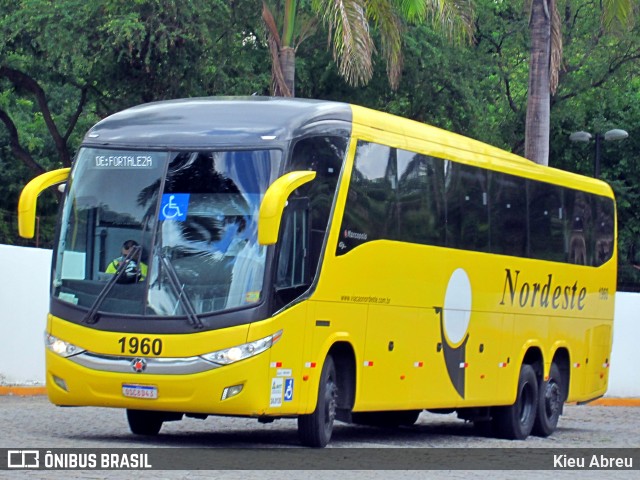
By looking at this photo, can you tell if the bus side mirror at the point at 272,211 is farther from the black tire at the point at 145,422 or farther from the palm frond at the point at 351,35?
the palm frond at the point at 351,35

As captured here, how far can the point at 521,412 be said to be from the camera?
19.4 meters

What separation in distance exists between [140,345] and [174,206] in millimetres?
1402

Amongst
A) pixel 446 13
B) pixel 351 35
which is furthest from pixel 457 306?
pixel 446 13

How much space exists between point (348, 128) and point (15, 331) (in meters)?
8.19

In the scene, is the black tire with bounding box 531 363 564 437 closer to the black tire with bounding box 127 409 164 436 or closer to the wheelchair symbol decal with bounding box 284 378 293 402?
the black tire with bounding box 127 409 164 436

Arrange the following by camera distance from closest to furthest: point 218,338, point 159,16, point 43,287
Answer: point 218,338 < point 43,287 < point 159,16

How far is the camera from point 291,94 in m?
24.9

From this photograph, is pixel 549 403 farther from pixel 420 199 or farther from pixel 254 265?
pixel 254 265

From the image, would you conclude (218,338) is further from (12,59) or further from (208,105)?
(12,59)

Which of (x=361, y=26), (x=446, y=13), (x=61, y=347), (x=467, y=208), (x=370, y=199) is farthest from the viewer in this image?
(x=446, y=13)

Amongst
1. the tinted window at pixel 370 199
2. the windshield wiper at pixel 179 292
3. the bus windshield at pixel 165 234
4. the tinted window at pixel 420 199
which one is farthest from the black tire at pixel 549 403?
the windshield wiper at pixel 179 292

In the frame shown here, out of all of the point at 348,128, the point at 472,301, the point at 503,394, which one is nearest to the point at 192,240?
the point at 348,128

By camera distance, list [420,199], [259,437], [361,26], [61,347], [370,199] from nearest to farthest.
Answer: [61,347] < [370,199] < [259,437] < [420,199] < [361,26]

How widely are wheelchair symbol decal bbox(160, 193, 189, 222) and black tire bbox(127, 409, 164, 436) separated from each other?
2712mm
